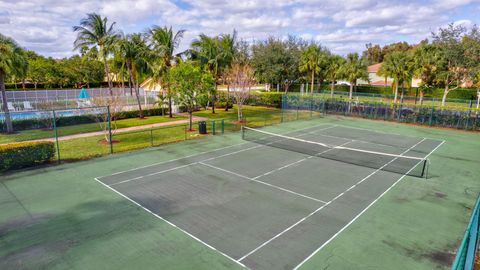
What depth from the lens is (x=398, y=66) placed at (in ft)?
129

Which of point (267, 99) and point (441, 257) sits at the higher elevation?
point (267, 99)

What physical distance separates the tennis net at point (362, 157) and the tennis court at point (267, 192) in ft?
0.22

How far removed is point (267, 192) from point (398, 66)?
3412 cm

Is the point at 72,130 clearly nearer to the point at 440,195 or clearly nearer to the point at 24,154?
the point at 24,154

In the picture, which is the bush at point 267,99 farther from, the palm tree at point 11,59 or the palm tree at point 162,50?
the palm tree at point 11,59

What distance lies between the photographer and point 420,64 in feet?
145

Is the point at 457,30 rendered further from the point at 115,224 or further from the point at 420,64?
the point at 115,224

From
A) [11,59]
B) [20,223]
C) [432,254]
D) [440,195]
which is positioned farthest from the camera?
[11,59]

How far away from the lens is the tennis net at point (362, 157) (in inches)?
682

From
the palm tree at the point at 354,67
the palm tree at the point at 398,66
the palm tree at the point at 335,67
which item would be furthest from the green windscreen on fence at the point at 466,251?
the palm tree at the point at 335,67

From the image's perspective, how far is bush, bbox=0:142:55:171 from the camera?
16469 millimetres

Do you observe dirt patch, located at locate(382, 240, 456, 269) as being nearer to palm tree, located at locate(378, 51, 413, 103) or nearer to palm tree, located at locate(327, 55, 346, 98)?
palm tree, located at locate(378, 51, 413, 103)

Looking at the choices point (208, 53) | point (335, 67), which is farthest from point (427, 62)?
point (208, 53)

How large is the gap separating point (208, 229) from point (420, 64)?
4581 cm
